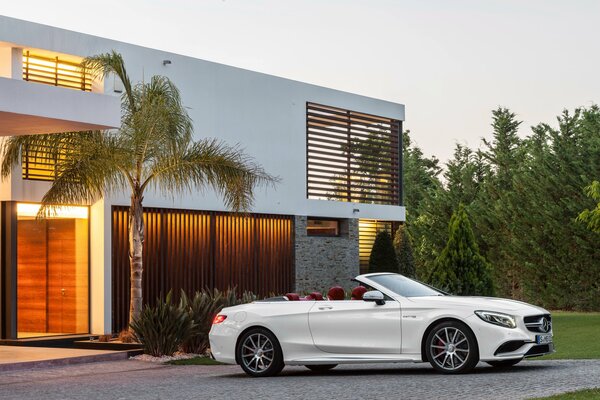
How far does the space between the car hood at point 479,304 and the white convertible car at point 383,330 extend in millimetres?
13

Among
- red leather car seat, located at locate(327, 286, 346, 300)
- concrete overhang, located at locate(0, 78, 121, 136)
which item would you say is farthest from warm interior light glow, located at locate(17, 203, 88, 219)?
red leather car seat, located at locate(327, 286, 346, 300)

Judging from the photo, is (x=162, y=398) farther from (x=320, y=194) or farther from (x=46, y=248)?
(x=320, y=194)

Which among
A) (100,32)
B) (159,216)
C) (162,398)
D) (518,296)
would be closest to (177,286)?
(159,216)

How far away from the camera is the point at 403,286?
15.6 metres

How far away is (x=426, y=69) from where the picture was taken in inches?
1353

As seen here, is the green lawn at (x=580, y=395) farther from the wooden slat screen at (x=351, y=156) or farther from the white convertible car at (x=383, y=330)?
the wooden slat screen at (x=351, y=156)

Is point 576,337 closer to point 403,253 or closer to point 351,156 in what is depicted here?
point 403,253

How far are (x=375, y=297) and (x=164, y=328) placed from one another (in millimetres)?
5746

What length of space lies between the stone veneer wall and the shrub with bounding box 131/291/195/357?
8.83 m

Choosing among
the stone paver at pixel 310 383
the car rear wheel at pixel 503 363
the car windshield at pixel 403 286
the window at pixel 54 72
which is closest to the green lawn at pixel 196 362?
the stone paver at pixel 310 383

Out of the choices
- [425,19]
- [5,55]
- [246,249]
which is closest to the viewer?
[5,55]

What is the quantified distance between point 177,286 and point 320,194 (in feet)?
20.3

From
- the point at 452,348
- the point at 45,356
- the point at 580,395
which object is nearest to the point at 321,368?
the point at 452,348

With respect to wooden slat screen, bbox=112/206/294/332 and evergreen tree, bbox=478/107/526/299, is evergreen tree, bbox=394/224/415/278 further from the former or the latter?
evergreen tree, bbox=478/107/526/299
